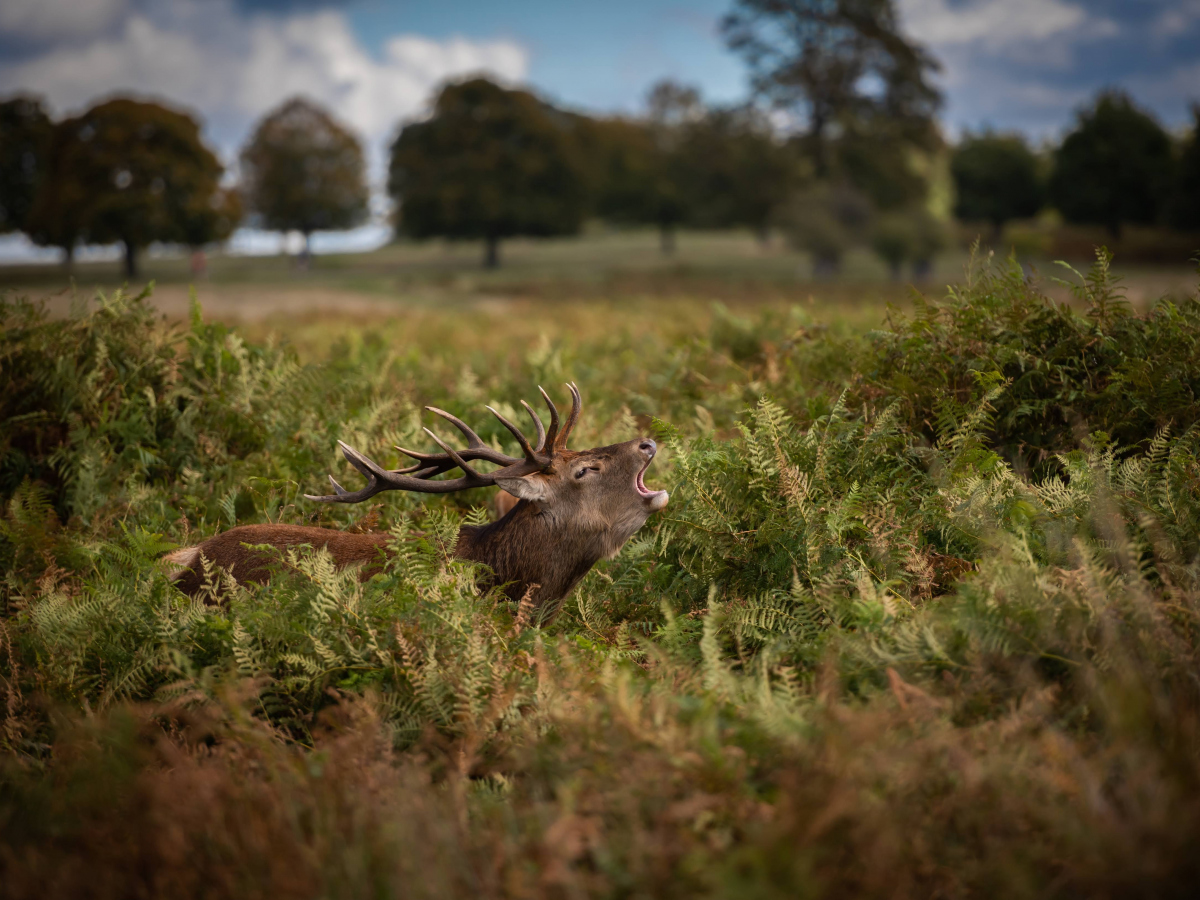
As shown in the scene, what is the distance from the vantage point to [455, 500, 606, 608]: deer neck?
4.71 meters

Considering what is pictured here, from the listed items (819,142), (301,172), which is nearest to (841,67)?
(819,142)

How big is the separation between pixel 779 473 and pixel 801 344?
2963 millimetres

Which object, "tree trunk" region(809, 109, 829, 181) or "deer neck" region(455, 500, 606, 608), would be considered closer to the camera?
"deer neck" region(455, 500, 606, 608)

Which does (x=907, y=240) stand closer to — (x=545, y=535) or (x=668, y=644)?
(x=545, y=535)

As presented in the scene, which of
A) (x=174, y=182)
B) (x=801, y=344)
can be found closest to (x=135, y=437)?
(x=801, y=344)

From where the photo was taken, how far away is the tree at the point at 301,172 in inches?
1981

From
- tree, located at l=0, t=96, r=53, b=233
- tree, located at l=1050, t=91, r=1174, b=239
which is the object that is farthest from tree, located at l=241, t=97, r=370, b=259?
tree, located at l=1050, t=91, r=1174, b=239

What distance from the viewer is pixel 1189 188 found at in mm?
34281

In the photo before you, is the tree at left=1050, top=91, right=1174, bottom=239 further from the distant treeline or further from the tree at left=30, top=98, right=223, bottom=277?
the tree at left=30, top=98, right=223, bottom=277

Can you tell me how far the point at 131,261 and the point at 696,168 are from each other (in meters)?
31.0

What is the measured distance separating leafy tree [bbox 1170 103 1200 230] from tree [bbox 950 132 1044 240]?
1166 cm

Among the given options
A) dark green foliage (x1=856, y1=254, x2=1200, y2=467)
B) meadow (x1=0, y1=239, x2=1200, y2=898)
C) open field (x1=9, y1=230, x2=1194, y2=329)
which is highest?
open field (x1=9, y1=230, x2=1194, y2=329)

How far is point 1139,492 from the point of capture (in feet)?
14.1

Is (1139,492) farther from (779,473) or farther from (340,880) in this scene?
(340,880)
